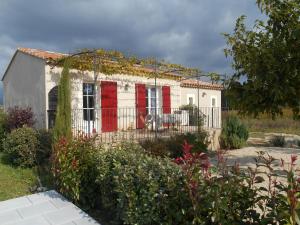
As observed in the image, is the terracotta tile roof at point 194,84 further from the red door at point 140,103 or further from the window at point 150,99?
the red door at point 140,103

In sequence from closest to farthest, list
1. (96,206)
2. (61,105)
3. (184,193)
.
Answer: (184,193), (96,206), (61,105)

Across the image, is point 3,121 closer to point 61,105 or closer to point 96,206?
point 61,105

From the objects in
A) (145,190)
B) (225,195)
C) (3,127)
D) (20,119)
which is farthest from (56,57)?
(225,195)

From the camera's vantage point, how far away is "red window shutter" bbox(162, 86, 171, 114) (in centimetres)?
1577

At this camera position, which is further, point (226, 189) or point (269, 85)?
point (269, 85)

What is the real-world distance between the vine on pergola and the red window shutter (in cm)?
216

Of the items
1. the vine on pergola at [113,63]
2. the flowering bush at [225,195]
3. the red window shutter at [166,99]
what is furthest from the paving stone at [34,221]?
the red window shutter at [166,99]

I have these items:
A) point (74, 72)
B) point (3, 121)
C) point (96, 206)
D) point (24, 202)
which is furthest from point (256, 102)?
point (3, 121)

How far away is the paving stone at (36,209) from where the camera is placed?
15.3 ft

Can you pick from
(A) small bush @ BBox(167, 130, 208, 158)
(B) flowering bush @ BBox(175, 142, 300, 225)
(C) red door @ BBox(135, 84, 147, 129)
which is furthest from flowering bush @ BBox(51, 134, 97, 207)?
(C) red door @ BBox(135, 84, 147, 129)

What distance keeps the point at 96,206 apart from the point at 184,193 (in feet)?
8.01

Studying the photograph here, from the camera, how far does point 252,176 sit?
119 inches

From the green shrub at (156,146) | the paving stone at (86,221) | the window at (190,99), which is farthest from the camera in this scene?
the window at (190,99)

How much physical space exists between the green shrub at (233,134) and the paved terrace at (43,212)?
8732 millimetres
